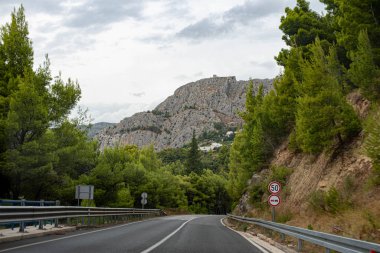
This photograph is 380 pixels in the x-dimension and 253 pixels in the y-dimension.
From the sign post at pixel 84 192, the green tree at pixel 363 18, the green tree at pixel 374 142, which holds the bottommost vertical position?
the sign post at pixel 84 192

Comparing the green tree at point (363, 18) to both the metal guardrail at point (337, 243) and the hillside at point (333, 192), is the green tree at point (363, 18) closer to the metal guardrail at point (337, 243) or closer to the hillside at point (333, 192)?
the hillside at point (333, 192)

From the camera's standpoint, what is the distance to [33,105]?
26.0 m

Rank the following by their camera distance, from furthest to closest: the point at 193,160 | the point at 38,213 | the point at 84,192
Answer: the point at 193,160
the point at 84,192
the point at 38,213

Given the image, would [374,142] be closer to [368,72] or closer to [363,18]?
[368,72]

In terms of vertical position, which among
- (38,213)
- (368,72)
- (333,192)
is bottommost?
(38,213)

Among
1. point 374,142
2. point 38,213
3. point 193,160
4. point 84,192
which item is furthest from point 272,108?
point 193,160

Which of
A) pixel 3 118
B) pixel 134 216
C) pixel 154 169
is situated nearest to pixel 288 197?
pixel 134 216

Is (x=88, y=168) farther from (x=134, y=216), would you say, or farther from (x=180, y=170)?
(x=180, y=170)

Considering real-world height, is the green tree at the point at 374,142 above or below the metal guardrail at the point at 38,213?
above

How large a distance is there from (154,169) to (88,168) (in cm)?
4491

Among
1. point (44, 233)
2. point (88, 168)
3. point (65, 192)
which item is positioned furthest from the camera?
point (88, 168)

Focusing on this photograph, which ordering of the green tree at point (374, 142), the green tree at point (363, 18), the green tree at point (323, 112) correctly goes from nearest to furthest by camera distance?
the green tree at point (374, 142), the green tree at point (323, 112), the green tree at point (363, 18)

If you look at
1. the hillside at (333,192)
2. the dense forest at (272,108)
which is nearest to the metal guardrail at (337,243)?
the hillside at (333,192)

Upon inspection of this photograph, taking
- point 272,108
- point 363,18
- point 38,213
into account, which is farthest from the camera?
point 272,108
